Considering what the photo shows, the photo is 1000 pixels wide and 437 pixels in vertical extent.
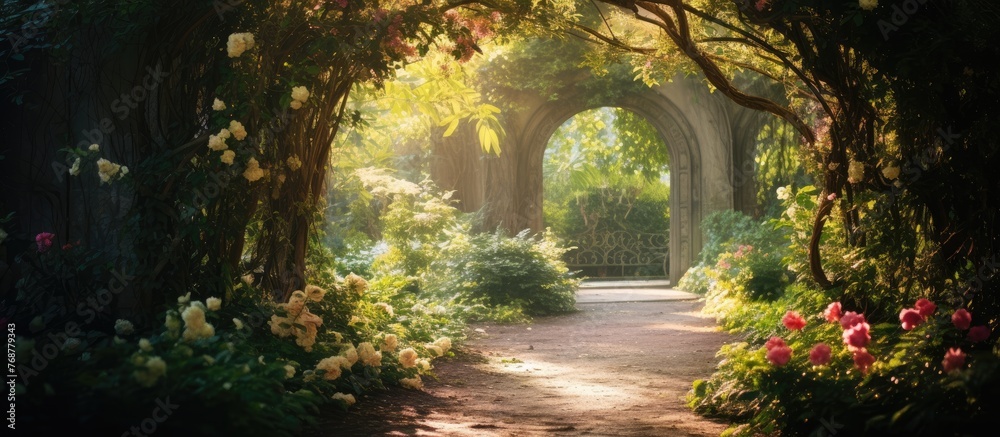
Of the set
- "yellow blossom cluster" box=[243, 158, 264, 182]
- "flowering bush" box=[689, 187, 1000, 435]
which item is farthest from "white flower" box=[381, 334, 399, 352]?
"flowering bush" box=[689, 187, 1000, 435]

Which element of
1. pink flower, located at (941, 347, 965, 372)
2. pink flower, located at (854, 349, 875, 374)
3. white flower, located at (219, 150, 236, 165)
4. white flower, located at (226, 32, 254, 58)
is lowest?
pink flower, located at (854, 349, 875, 374)

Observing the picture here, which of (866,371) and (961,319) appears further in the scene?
(866,371)

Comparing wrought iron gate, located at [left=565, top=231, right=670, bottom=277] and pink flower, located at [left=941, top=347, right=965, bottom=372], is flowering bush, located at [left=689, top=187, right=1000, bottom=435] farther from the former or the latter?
wrought iron gate, located at [left=565, top=231, right=670, bottom=277]

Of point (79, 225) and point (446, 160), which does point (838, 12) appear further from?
point (446, 160)

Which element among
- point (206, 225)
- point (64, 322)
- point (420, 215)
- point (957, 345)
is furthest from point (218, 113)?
point (420, 215)

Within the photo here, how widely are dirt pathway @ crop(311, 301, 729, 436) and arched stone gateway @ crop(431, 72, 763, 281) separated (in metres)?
5.30

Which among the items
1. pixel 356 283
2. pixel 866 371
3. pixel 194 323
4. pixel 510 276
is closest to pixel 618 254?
pixel 510 276

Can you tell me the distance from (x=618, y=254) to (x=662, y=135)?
509cm

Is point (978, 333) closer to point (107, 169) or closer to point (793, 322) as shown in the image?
point (793, 322)

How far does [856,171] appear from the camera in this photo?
4.64 metres

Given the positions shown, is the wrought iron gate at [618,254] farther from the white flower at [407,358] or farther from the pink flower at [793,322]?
the pink flower at [793,322]

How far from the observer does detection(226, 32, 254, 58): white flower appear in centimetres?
432

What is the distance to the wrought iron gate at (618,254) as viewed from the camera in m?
19.4

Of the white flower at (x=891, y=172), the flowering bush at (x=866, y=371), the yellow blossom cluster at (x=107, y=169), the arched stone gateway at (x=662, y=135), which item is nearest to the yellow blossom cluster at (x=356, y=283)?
the yellow blossom cluster at (x=107, y=169)
